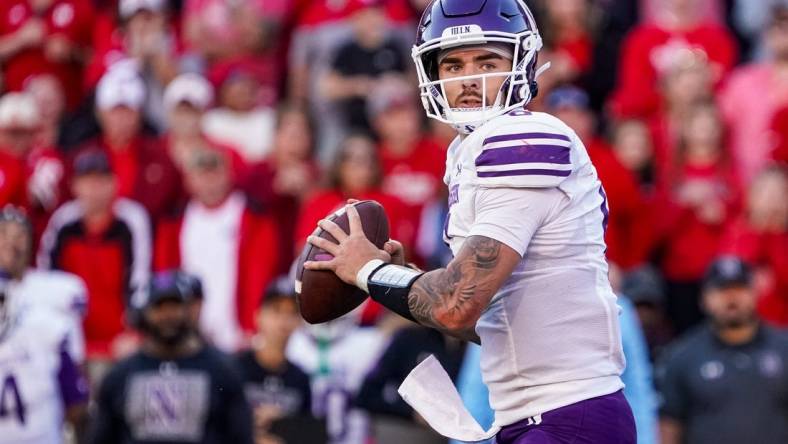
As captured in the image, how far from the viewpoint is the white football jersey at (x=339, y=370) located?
755cm

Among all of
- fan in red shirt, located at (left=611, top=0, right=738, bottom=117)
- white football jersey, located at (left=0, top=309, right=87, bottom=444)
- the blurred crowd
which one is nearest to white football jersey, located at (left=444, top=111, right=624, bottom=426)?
the blurred crowd

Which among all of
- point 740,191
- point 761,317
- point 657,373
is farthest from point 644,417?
point 740,191

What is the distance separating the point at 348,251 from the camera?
3.62m

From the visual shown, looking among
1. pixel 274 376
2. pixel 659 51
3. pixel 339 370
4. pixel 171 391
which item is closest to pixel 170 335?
pixel 171 391

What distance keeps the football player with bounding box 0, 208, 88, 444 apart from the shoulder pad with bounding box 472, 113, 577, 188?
3727 millimetres

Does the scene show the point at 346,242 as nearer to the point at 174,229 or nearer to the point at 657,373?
the point at 657,373

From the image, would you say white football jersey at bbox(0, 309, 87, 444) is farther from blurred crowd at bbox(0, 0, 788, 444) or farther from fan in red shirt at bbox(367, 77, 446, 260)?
fan in red shirt at bbox(367, 77, 446, 260)

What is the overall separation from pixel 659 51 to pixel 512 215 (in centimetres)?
601

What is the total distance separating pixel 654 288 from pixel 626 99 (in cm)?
179

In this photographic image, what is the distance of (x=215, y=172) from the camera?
27.3ft

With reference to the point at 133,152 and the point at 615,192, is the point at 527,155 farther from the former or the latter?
the point at 133,152

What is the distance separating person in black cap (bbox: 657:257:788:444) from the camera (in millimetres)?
7098

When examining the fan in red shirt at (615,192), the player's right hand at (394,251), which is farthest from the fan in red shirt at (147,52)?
the player's right hand at (394,251)

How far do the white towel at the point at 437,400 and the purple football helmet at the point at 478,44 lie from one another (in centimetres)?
62
